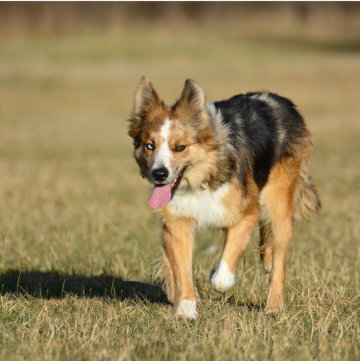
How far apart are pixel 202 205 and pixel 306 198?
1.52 metres

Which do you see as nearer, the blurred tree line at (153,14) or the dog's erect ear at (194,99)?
the dog's erect ear at (194,99)

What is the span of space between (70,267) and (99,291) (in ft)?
2.98

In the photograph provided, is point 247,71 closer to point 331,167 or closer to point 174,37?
point 174,37

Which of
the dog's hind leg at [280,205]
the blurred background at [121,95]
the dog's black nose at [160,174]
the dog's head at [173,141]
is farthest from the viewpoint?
the blurred background at [121,95]

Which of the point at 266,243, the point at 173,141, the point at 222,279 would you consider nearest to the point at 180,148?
the point at 173,141

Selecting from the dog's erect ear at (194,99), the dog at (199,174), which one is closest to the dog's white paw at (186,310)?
the dog at (199,174)

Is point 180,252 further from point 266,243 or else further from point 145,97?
point 145,97

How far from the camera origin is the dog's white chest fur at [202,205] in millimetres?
5047

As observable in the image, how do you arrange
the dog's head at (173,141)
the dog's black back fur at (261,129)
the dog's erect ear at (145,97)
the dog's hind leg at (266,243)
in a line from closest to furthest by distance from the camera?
the dog's head at (173,141), the dog's erect ear at (145,97), the dog's black back fur at (261,129), the dog's hind leg at (266,243)

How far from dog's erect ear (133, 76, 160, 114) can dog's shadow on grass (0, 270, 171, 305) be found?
5.30ft

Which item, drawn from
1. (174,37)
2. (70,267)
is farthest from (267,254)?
(174,37)

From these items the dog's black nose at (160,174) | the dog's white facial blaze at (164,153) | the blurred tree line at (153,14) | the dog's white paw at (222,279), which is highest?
the blurred tree line at (153,14)

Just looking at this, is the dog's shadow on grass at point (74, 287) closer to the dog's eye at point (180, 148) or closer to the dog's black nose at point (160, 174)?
the dog's black nose at point (160, 174)

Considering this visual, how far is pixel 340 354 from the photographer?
12.5 feet
